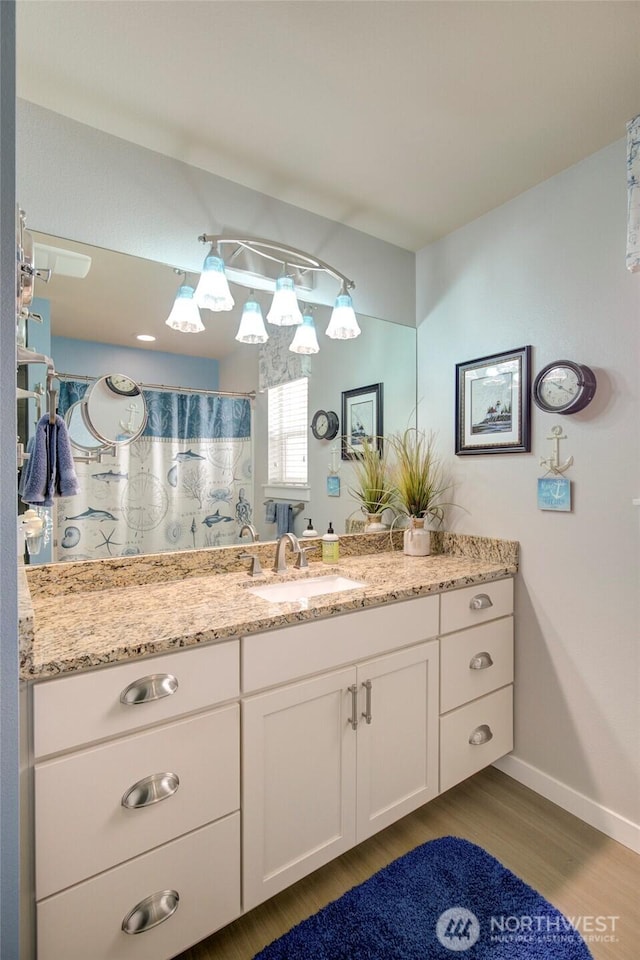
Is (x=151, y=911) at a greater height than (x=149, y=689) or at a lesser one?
lesser

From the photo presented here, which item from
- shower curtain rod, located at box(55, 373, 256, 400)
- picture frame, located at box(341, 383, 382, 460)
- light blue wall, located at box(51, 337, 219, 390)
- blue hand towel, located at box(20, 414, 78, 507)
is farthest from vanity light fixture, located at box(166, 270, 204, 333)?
picture frame, located at box(341, 383, 382, 460)

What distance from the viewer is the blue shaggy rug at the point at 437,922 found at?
122cm

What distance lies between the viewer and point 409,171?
1749 millimetres

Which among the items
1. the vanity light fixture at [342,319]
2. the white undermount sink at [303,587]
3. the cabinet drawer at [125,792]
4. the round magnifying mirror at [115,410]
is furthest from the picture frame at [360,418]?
the cabinet drawer at [125,792]

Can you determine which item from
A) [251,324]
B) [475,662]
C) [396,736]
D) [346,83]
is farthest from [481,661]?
[346,83]

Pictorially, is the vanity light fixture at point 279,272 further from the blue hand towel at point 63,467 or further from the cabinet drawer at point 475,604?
the cabinet drawer at point 475,604

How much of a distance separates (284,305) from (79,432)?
921 mm

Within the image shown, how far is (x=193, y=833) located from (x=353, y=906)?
1.95 ft

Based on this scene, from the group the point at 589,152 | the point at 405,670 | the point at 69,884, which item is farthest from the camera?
the point at 589,152

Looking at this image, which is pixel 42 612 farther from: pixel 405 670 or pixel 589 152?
pixel 589 152

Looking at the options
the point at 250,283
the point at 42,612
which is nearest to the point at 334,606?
the point at 42,612

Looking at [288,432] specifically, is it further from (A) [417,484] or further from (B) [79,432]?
(B) [79,432]

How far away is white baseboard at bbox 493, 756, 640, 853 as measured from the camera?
1.59 metres

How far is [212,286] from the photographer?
1.70 meters
